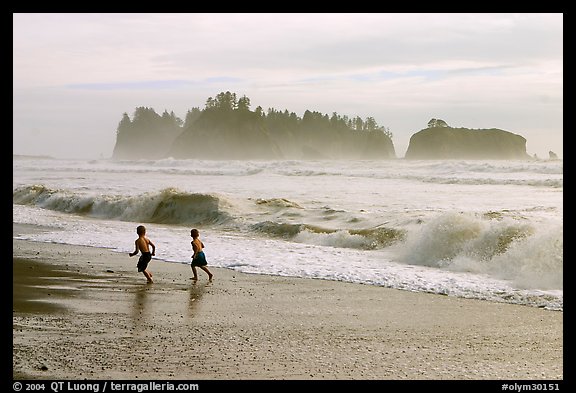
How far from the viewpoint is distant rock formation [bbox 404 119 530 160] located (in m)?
108

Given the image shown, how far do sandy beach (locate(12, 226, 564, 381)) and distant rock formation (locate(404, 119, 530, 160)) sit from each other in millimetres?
100259

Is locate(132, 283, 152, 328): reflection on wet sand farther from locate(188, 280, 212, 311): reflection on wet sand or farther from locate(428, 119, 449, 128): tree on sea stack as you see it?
locate(428, 119, 449, 128): tree on sea stack

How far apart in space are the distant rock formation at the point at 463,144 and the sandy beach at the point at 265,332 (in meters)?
100

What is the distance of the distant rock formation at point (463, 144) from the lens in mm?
107562

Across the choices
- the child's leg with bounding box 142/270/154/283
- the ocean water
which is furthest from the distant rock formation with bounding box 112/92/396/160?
the child's leg with bounding box 142/270/154/283

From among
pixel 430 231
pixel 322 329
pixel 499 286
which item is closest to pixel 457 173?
pixel 430 231

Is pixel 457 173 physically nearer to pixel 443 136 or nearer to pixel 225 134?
pixel 443 136

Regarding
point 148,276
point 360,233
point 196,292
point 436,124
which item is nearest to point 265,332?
point 196,292

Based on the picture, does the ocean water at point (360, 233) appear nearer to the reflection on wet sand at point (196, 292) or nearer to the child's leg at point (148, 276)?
the reflection on wet sand at point (196, 292)

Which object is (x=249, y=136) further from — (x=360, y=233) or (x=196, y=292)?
(x=196, y=292)

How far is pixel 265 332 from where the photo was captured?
266 inches

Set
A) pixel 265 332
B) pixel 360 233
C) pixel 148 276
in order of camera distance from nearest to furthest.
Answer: pixel 265 332
pixel 148 276
pixel 360 233

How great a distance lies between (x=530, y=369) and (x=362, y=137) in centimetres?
14821

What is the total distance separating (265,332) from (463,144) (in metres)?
108
